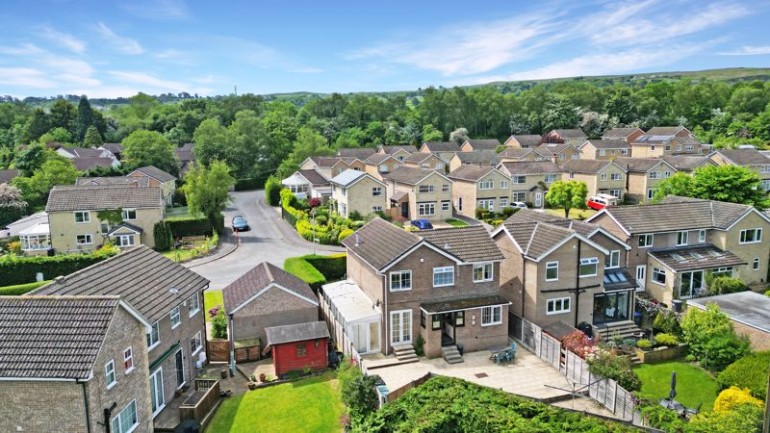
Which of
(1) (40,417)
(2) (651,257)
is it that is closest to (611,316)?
(2) (651,257)

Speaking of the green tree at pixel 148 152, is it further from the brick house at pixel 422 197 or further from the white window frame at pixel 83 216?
the brick house at pixel 422 197

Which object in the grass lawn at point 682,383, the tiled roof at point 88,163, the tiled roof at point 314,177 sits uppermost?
the tiled roof at point 88,163

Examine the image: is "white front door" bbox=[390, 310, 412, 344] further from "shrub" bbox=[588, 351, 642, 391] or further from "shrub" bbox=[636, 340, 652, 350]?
"shrub" bbox=[636, 340, 652, 350]

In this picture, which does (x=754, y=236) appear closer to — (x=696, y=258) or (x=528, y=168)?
(x=696, y=258)

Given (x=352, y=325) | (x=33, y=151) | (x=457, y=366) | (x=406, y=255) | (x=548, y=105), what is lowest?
(x=457, y=366)

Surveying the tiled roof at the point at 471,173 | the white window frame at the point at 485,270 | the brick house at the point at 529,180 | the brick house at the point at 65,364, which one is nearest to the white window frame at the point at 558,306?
the white window frame at the point at 485,270

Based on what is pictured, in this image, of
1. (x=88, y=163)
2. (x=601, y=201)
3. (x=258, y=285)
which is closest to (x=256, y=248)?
(x=258, y=285)

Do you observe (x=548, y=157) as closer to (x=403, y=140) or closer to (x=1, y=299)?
(x=403, y=140)
